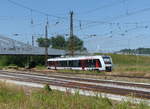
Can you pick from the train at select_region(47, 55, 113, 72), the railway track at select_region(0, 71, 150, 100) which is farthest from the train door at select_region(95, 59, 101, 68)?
the railway track at select_region(0, 71, 150, 100)

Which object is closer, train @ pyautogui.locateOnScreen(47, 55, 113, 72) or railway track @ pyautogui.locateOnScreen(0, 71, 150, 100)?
railway track @ pyautogui.locateOnScreen(0, 71, 150, 100)

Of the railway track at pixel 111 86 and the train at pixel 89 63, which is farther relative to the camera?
the train at pixel 89 63

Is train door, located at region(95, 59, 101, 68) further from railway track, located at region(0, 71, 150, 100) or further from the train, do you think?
railway track, located at region(0, 71, 150, 100)

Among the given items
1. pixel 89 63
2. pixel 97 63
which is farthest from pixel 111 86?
pixel 89 63

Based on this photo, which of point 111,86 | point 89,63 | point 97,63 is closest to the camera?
point 111,86

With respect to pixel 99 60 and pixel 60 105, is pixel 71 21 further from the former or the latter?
pixel 60 105

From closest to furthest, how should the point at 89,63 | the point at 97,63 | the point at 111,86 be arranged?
the point at 111,86 < the point at 97,63 < the point at 89,63

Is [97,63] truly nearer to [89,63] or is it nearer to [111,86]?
[89,63]

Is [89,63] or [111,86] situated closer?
[111,86]

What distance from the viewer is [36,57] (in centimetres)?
9325

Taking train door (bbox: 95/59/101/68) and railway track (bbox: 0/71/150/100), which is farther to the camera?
train door (bbox: 95/59/101/68)

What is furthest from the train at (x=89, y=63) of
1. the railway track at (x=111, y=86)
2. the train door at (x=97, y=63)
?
the railway track at (x=111, y=86)

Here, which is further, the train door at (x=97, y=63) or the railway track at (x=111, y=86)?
the train door at (x=97, y=63)

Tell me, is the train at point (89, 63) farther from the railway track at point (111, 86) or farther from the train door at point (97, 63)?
the railway track at point (111, 86)
